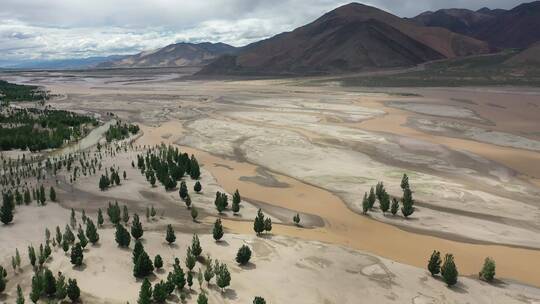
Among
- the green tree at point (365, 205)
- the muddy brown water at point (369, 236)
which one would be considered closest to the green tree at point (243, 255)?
the muddy brown water at point (369, 236)

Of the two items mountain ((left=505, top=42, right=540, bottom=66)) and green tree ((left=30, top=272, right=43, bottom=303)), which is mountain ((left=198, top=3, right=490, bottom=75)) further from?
green tree ((left=30, top=272, right=43, bottom=303))

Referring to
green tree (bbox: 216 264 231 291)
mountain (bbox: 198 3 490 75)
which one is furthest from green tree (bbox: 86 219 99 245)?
mountain (bbox: 198 3 490 75)

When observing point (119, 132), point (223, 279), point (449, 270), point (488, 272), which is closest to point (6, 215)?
point (223, 279)

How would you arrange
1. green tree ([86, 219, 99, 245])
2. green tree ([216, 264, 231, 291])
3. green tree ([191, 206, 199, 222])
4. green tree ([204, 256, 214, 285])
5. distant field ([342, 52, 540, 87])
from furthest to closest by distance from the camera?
distant field ([342, 52, 540, 87]) → green tree ([191, 206, 199, 222]) → green tree ([86, 219, 99, 245]) → green tree ([204, 256, 214, 285]) → green tree ([216, 264, 231, 291])

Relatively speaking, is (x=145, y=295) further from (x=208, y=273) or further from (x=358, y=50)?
(x=358, y=50)

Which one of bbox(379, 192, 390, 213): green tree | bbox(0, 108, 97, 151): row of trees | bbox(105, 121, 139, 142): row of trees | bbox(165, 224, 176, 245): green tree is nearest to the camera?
bbox(165, 224, 176, 245): green tree

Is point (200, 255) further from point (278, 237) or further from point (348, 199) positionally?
point (348, 199)
